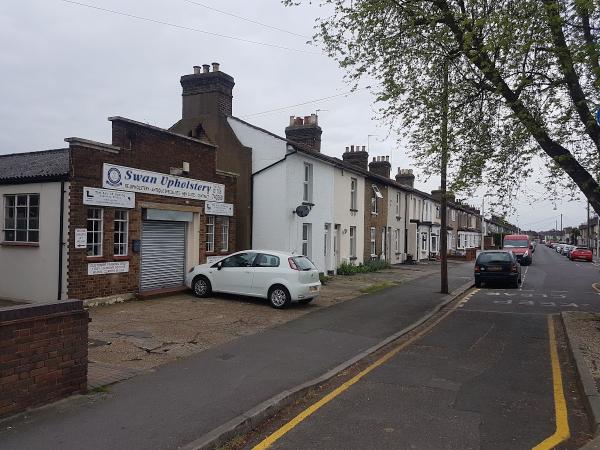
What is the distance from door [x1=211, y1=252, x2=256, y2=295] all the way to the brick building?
1927mm

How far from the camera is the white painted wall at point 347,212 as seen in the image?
23.9 metres

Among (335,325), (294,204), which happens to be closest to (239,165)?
(294,204)

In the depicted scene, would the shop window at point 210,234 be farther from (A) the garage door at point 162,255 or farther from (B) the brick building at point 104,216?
(A) the garage door at point 162,255

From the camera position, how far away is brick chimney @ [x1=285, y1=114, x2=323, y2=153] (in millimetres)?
23641

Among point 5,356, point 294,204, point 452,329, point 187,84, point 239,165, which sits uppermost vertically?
point 187,84

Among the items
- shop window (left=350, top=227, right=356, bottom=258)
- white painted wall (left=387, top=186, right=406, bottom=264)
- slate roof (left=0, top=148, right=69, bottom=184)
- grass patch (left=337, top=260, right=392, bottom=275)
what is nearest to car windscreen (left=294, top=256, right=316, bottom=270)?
slate roof (left=0, top=148, right=69, bottom=184)

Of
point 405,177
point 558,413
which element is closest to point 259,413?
point 558,413

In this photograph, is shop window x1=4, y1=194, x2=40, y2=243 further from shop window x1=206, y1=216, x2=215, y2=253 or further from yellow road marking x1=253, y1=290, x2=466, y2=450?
yellow road marking x1=253, y1=290, x2=466, y2=450

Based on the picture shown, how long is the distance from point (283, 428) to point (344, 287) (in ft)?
44.9

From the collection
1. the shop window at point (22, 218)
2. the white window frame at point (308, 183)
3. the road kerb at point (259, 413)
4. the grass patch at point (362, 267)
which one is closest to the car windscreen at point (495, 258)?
the grass patch at point (362, 267)

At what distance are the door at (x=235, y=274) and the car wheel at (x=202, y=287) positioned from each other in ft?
0.85

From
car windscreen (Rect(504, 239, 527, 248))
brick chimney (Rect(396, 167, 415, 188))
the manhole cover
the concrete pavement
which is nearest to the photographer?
the concrete pavement

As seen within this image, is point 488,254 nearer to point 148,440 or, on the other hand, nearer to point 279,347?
point 279,347

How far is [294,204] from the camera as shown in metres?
19.8
